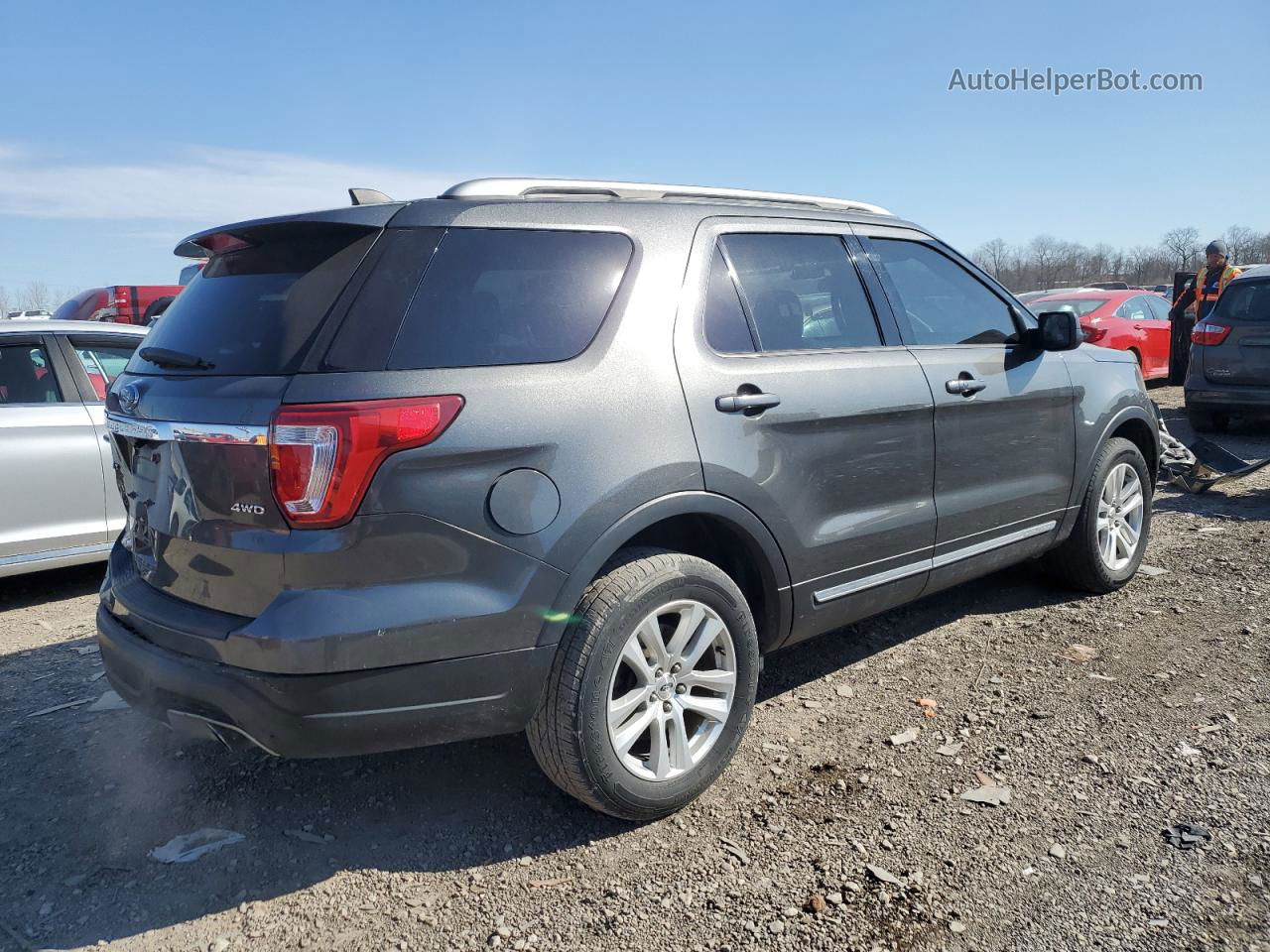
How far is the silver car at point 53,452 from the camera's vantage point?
16.9 feet

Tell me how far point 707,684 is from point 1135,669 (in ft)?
6.78

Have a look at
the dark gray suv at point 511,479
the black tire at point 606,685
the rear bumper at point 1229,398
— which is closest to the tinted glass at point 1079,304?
the rear bumper at point 1229,398

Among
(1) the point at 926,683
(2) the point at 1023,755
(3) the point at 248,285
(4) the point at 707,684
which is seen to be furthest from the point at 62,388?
(2) the point at 1023,755

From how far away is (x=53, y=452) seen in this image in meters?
5.28

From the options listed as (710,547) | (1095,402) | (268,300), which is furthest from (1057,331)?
(268,300)

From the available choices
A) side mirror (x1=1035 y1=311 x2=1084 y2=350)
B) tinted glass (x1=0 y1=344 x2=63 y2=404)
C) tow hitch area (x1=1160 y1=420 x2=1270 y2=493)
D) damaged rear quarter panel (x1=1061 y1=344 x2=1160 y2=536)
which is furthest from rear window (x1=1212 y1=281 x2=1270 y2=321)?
tinted glass (x1=0 y1=344 x2=63 y2=404)

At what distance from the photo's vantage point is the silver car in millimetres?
5156

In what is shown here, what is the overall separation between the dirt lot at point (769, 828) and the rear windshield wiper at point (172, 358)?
1438 mm

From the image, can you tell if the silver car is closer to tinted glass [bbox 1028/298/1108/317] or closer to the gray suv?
the gray suv

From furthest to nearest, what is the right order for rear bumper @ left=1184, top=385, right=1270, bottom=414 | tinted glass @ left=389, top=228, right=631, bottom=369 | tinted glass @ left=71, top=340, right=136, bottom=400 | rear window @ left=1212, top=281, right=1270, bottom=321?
rear window @ left=1212, top=281, right=1270, bottom=321
rear bumper @ left=1184, top=385, right=1270, bottom=414
tinted glass @ left=71, top=340, right=136, bottom=400
tinted glass @ left=389, top=228, right=631, bottom=369

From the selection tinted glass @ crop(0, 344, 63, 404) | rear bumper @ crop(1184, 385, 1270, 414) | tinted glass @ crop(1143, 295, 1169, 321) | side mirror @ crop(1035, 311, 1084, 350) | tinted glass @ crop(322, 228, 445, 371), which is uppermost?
A: tinted glass @ crop(322, 228, 445, 371)

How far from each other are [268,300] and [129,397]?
1.99 feet

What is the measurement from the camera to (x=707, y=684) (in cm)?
302

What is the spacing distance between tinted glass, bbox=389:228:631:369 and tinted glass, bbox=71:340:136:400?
3804 millimetres
